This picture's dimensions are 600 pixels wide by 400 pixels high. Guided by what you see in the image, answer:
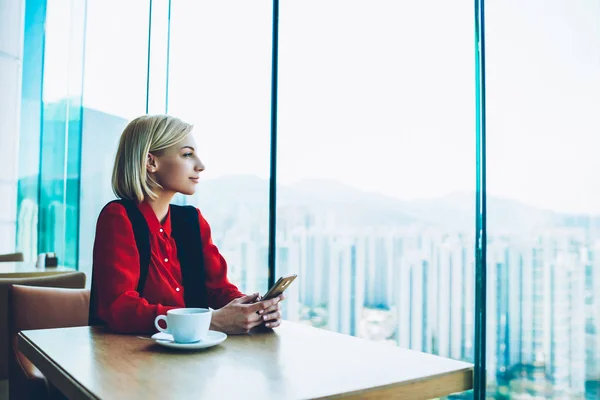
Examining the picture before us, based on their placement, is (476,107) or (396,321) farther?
(396,321)

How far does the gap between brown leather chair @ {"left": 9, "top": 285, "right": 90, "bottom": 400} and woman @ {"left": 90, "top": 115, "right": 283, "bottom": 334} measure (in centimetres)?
30

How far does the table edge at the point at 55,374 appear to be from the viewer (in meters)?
0.88

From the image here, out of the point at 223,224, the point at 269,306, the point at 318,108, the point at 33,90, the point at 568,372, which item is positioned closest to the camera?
the point at 269,306

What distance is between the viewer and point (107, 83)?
4.29 m

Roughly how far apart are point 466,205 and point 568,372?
586mm

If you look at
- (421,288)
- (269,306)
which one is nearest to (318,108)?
(421,288)

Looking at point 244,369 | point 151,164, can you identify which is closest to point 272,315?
point 244,369

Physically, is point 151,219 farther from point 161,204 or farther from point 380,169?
point 380,169

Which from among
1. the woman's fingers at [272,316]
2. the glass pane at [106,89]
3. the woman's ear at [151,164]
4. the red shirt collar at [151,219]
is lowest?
the woman's fingers at [272,316]

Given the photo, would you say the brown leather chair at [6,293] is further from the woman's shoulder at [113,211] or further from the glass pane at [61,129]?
the glass pane at [61,129]

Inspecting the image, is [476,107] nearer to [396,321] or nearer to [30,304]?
[396,321]

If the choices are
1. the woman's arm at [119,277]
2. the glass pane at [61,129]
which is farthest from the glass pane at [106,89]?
the woman's arm at [119,277]

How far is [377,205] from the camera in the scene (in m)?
2.16

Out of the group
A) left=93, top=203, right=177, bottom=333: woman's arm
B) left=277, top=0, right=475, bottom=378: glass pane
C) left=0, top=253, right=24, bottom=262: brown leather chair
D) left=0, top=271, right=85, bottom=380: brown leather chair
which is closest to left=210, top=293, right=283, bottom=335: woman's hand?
left=93, top=203, right=177, bottom=333: woman's arm
